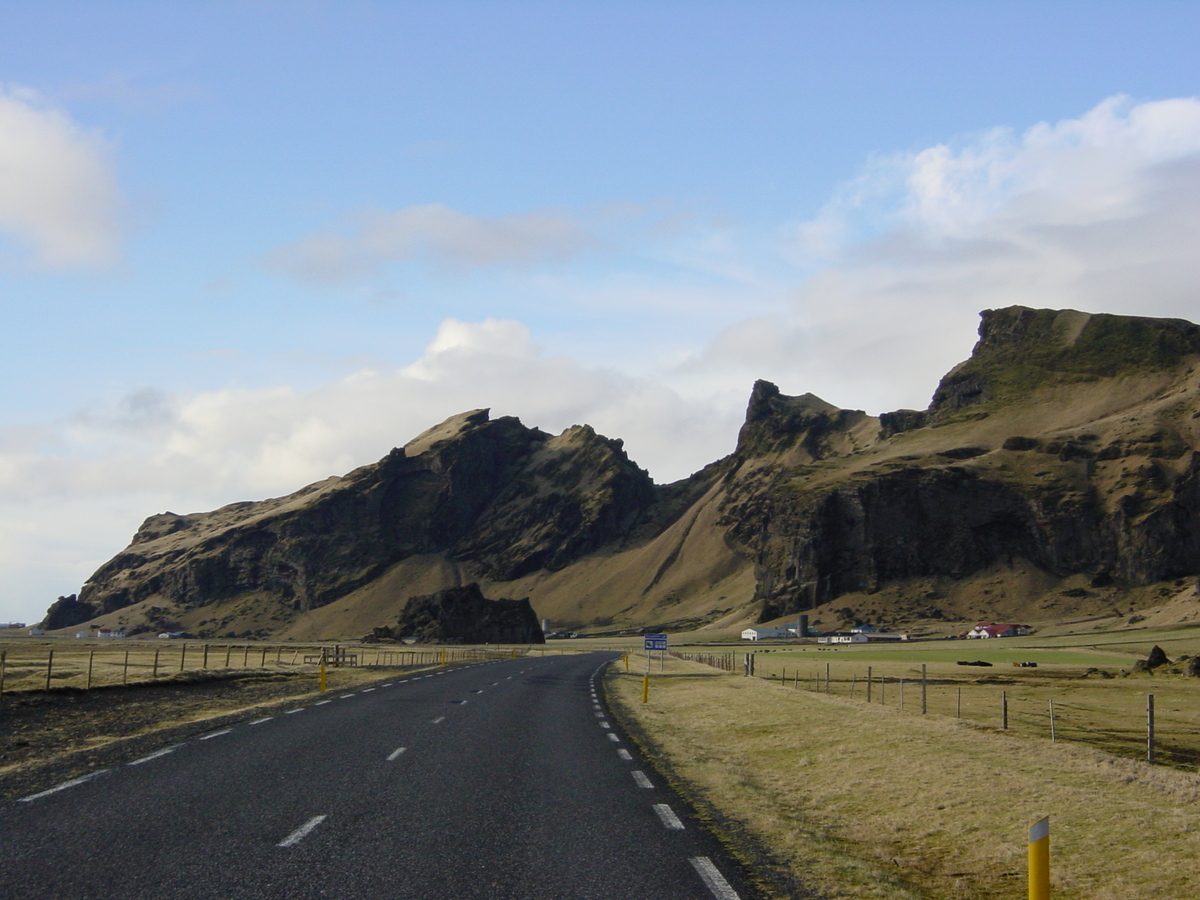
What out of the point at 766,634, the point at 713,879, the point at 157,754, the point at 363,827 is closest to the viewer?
the point at 713,879

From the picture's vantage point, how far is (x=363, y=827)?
1255 cm

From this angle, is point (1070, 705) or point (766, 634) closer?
point (1070, 705)

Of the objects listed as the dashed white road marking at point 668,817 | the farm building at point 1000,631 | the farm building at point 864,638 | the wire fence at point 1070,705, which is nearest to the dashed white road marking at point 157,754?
the dashed white road marking at point 668,817

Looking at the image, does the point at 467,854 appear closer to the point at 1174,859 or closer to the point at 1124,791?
the point at 1174,859

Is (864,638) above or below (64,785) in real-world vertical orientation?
below

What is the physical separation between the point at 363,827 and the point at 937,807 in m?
7.93

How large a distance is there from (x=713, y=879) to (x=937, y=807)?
585 cm

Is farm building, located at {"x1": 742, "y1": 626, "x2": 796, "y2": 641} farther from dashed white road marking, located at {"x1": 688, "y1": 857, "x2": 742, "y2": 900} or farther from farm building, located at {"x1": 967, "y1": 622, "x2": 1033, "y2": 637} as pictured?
dashed white road marking, located at {"x1": 688, "y1": 857, "x2": 742, "y2": 900}

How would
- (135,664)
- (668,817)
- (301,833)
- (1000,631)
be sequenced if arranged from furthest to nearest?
(1000,631), (135,664), (668,817), (301,833)

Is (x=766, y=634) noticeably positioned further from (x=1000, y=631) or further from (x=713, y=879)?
(x=713, y=879)

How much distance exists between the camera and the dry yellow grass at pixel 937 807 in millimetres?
10750

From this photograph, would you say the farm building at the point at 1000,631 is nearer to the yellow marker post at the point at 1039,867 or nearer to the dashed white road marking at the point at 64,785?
the dashed white road marking at the point at 64,785

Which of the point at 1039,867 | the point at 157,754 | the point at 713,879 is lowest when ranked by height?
the point at 157,754

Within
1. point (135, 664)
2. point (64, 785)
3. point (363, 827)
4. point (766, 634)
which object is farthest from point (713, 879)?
point (766, 634)
